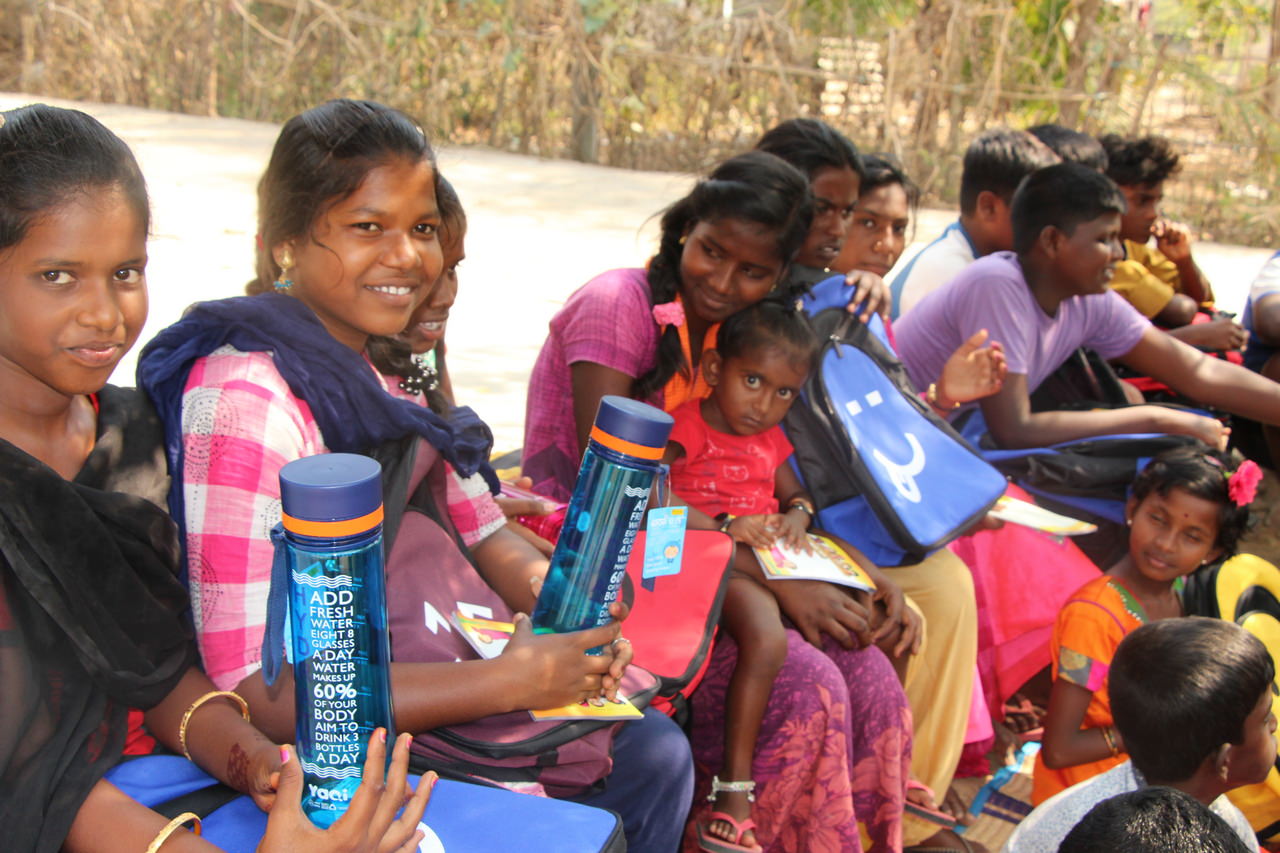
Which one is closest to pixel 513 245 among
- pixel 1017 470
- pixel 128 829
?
pixel 1017 470

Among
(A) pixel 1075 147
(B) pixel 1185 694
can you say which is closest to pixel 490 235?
(A) pixel 1075 147

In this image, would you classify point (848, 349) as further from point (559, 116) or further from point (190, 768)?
point (559, 116)

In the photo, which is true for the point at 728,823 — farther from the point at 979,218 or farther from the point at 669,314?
the point at 979,218

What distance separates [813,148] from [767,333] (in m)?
0.86

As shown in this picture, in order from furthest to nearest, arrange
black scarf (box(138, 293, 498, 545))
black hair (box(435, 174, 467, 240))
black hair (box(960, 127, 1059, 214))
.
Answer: black hair (box(960, 127, 1059, 214))
black hair (box(435, 174, 467, 240))
black scarf (box(138, 293, 498, 545))

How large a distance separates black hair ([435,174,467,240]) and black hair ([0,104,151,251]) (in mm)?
716

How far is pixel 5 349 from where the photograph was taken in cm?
139

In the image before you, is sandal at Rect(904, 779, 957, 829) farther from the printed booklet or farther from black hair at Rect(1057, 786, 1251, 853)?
black hair at Rect(1057, 786, 1251, 853)

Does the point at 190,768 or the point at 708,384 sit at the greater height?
the point at 708,384

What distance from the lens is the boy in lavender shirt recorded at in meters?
3.31

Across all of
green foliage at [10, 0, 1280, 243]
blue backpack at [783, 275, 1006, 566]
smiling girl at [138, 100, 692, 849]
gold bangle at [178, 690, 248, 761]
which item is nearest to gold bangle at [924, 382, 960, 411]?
blue backpack at [783, 275, 1006, 566]

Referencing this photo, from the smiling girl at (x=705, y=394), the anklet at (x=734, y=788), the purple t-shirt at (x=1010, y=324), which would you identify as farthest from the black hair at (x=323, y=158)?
the purple t-shirt at (x=1010, y=324)

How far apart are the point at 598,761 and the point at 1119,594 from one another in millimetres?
1800

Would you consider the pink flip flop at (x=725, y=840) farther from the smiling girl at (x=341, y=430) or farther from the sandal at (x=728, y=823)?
the smiling girl at (x=341, y=430)
